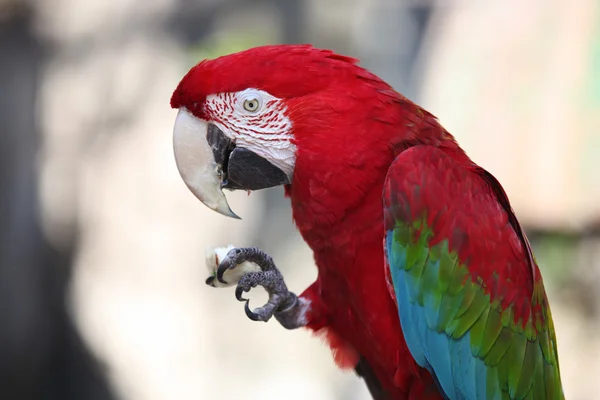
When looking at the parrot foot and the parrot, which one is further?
the parrot foot

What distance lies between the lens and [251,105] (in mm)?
1061

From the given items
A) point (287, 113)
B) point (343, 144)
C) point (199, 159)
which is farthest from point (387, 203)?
point (199, 159)

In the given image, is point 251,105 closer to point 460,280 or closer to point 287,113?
point 287,113

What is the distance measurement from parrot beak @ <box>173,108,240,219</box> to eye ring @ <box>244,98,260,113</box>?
0.29ft

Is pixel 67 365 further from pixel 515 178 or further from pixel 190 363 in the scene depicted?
pixel 515 178

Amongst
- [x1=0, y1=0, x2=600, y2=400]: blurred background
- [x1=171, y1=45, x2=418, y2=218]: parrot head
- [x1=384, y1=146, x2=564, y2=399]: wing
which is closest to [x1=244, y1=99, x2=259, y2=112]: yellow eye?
[x1=171, y1=45, x2=418, y2=218]: parrot head

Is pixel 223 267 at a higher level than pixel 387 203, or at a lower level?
lower

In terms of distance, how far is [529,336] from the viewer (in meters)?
1.07

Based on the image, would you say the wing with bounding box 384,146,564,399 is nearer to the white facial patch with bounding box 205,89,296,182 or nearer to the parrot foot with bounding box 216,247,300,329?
the white facial patch with bounding box 205,89,296,182

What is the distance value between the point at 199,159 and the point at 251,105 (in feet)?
0.47

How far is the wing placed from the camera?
100 cm

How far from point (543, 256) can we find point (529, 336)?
147 centimetres

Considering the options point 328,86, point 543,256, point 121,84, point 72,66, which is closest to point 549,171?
point 543,256

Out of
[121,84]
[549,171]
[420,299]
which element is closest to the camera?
[420,299]
